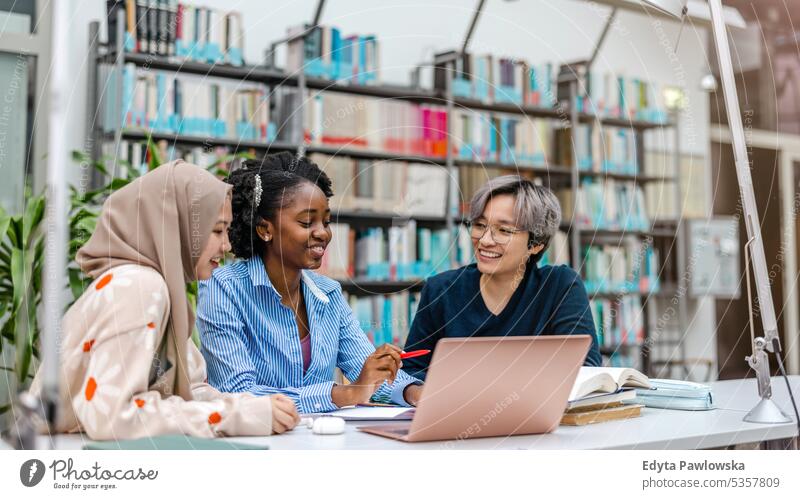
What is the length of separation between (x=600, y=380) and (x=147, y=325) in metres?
0.90

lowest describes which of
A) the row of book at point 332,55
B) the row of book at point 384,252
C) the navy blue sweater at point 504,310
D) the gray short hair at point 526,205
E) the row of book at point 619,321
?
the row of book at point 619,321

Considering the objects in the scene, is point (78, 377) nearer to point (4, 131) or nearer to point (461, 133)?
point (4, 131)

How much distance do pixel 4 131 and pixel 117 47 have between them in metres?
0.57

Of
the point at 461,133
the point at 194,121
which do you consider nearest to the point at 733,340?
the point at 461,133

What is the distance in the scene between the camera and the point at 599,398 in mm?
1699

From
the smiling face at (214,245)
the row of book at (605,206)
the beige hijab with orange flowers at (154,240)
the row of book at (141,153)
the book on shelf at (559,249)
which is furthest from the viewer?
the row of book at (605,206)

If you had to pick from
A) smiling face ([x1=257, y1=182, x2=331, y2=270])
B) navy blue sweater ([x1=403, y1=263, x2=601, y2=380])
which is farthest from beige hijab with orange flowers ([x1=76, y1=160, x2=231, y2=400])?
navy blue sweater ([x1=403, y1=263, x2=601, y2=380])

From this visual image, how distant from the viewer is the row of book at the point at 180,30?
351 cm

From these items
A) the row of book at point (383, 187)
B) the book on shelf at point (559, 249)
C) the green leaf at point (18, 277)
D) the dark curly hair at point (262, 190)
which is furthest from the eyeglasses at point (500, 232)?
the book on shelf at point (559, 249)

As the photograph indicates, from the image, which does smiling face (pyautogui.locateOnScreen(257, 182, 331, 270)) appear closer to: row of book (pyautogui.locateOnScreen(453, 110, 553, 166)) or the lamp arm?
the lamp arm

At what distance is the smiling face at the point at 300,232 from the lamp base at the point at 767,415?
103cm

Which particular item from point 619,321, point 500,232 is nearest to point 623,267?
point 619,321

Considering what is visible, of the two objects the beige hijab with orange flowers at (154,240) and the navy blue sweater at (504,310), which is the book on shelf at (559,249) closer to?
the navy blue sweater at (504,310)

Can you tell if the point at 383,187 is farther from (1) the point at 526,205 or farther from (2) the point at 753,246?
(2) the point at 753,246
